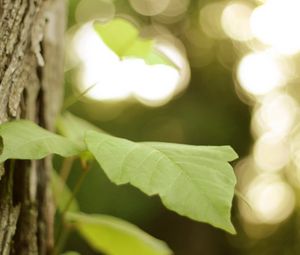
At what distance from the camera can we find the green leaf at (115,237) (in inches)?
57.2

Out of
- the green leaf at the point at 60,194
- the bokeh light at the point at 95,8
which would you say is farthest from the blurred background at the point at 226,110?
the green leaf at the point at 60,194

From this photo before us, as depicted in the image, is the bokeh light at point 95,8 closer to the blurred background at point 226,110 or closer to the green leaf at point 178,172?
the blurred background at point 226,110

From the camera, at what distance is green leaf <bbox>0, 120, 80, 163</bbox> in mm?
956

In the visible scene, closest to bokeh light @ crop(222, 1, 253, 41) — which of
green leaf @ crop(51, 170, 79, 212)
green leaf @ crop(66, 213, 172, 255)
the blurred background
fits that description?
the blurred background

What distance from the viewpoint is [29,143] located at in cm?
99

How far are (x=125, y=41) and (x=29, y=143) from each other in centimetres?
48

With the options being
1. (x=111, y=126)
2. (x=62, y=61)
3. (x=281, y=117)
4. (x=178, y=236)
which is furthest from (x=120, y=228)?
(x=281, y=117)

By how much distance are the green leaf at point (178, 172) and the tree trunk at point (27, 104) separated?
23cm

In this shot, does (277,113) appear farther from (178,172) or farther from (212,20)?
(178,172)

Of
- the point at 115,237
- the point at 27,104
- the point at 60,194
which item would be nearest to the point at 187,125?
the point at 60,194

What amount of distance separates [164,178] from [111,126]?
7.75 meters

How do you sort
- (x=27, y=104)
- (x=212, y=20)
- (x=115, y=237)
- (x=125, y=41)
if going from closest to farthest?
(x=27, y=104)
(x=125, y=41)
(x=115, y=237)
(x=212, y=20)

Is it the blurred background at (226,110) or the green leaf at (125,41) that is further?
the blurred background at (226,110)

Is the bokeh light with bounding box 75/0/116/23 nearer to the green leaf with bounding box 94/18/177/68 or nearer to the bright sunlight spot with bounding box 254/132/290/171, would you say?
the bright sunlight spot with bounding box 254/132/290/171
